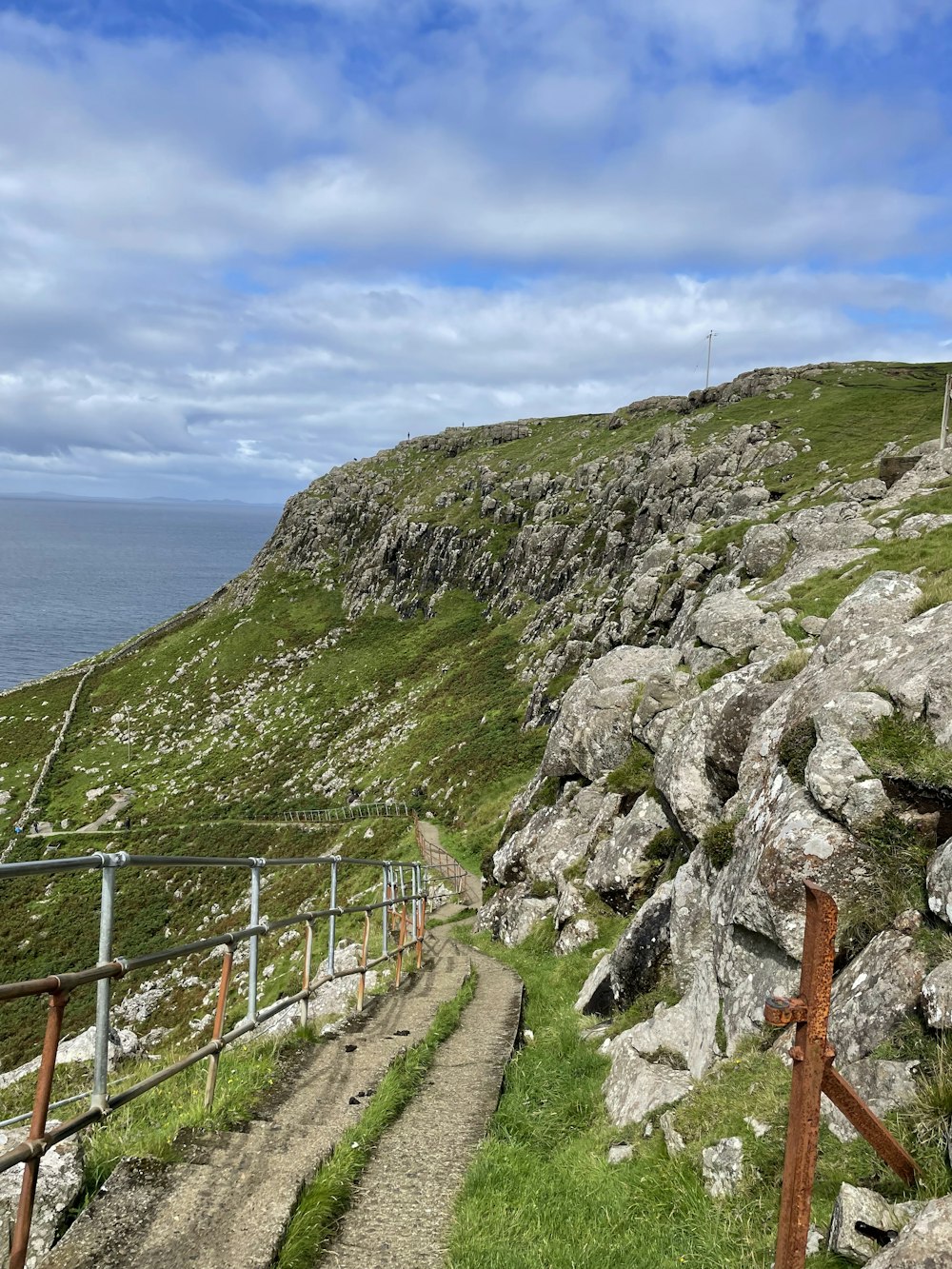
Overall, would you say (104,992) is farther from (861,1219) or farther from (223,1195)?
(861,1219)

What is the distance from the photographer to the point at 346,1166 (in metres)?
6.39

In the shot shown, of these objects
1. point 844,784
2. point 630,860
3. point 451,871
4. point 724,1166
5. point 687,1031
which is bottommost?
point 451,871

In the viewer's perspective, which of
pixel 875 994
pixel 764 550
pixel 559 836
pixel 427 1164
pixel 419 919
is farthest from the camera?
pixel 764 550

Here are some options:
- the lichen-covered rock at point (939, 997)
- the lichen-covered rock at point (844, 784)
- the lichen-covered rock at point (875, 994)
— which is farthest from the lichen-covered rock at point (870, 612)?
the lichen-covered rock at point (939, 997)

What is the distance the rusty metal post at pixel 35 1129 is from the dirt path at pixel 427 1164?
2.20 m

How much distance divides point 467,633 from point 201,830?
131 ft

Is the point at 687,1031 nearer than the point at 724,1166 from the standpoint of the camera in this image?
No

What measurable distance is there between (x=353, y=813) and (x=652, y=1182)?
54215 millimetres

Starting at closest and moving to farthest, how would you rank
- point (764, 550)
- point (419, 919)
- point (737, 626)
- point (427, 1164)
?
point (427, 1164) → point (419, 919) → point (737, 626) → point (764, 550)

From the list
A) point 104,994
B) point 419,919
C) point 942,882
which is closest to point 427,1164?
point 104,994

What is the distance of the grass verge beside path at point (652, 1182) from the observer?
511 cm

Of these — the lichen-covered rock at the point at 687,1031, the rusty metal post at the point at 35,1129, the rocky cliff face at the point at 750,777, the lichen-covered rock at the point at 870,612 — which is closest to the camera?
the rusty metal post at the point at 35,1129

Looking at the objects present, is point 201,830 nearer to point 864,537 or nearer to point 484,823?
point 484,823

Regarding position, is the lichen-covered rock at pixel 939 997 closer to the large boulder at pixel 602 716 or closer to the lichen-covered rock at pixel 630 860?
the lichen-covered rock at pixel 630 860
